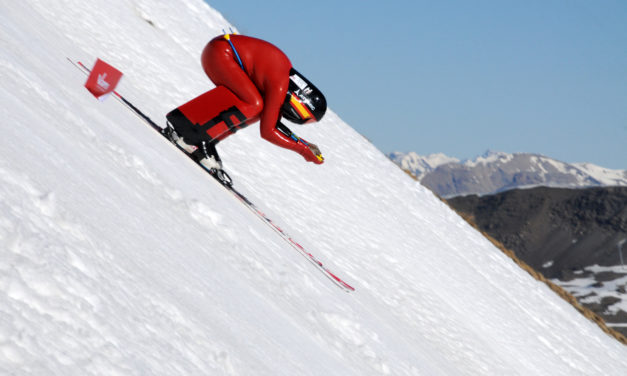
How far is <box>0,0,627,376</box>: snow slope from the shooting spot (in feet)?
6.84

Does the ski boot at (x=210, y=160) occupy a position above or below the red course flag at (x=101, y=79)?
above

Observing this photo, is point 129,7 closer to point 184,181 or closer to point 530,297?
point 184,181

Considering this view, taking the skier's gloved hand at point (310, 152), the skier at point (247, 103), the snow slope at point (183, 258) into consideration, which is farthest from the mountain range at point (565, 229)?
the skier at point (247, 103)

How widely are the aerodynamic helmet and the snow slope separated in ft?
3.19

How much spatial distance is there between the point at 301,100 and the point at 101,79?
1.67m

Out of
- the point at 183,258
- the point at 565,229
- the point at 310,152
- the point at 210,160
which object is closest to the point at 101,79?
the point at 210,160

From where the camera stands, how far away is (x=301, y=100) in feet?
19.2

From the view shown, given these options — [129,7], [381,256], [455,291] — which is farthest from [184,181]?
[129,7]

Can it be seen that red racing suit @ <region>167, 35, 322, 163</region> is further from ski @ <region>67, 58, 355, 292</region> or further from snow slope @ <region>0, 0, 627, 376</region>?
snow slope @ <region>0, 0, 627, 376</region>

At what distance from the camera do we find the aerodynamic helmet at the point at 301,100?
229 inches

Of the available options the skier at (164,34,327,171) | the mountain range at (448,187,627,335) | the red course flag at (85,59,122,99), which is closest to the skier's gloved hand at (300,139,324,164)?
the skier at (164,34,327,171)

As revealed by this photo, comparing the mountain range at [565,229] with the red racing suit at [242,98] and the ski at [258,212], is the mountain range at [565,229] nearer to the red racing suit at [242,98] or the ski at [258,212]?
the ski at [258,212]

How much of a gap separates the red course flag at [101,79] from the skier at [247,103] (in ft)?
2.37

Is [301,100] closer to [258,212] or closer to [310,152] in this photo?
[310,152]
